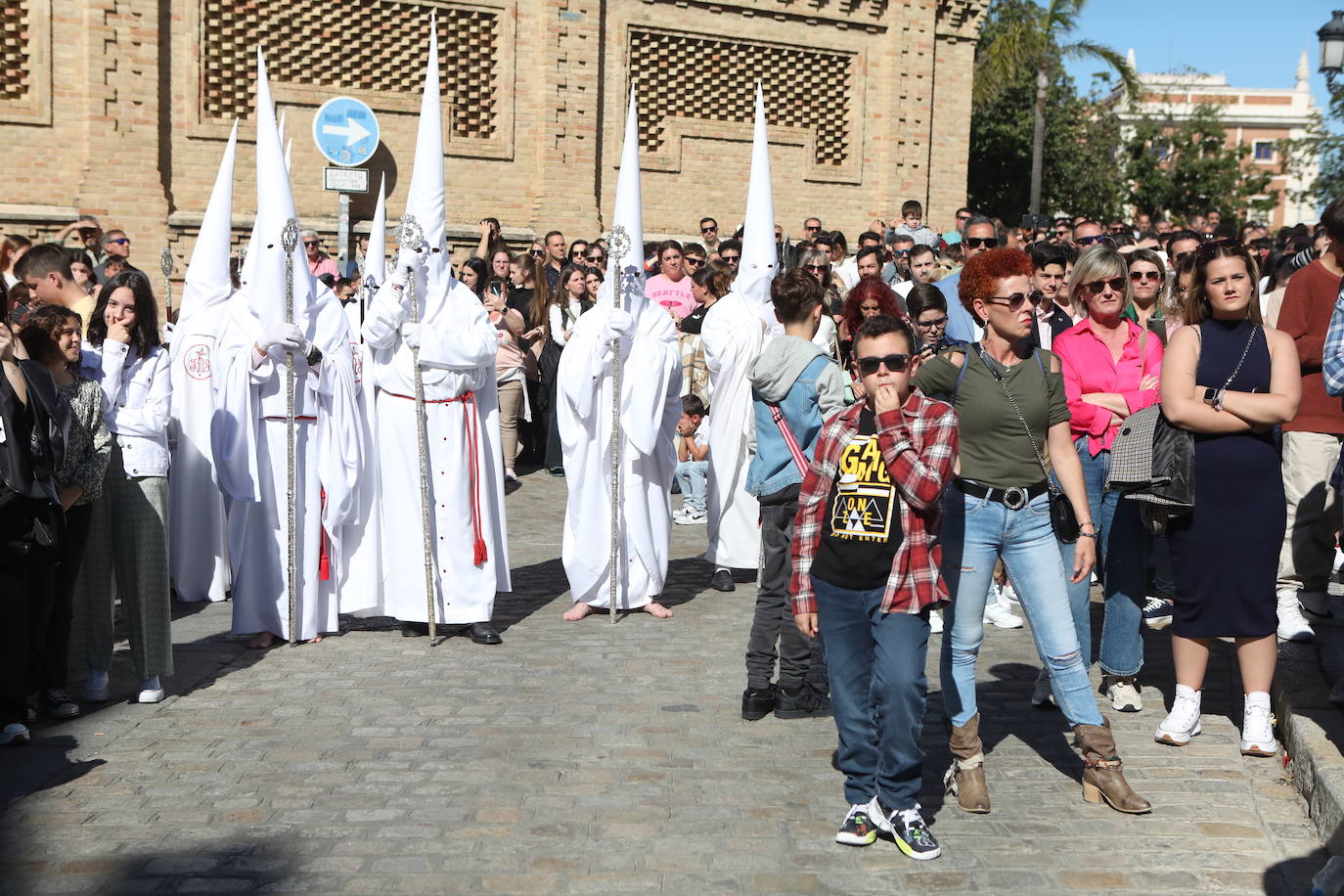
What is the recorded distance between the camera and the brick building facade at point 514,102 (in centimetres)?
2006

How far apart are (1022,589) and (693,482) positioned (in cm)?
727

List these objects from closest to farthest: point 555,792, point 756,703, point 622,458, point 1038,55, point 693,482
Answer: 1. point 555,792
2. point 756,703
3. point 622,458
4. point 693,482
5. point 1038,55

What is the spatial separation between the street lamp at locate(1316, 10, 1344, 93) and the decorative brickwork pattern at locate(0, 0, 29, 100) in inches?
646

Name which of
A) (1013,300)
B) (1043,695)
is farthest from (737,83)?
(1013,300)

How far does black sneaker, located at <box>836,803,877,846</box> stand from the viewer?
17.5 feet

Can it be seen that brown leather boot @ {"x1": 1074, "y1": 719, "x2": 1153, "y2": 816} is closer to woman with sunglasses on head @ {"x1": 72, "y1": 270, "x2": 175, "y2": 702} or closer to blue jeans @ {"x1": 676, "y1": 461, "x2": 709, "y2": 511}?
woman with sunglasses on head @ {"x1": 72, "y1": 270, "x2": 175, "y2": 702}

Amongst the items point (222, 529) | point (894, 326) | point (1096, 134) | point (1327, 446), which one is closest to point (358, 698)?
point (222, 529)

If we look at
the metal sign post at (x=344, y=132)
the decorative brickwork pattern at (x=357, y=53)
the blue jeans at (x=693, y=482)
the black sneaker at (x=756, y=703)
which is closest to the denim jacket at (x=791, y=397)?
the black sneaker at (x=756, y=703)

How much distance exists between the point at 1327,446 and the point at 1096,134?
37034 mm

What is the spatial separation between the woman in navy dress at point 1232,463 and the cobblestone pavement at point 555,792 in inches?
22.8

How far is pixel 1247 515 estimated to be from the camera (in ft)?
20.9

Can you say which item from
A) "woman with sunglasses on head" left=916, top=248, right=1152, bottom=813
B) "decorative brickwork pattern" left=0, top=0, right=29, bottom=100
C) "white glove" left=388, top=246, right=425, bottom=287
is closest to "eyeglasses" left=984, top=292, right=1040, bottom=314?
"woman with sunglasses on head" left=916, top=248, right=1152, bottom=813

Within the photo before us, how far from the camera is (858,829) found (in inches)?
211

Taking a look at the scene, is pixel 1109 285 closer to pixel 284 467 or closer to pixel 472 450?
pixel 472 450
